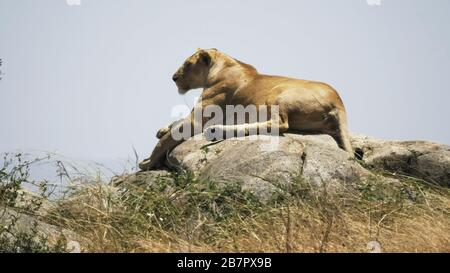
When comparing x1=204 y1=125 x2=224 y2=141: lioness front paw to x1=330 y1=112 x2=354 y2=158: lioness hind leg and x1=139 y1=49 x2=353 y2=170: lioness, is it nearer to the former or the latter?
x1=139 y1=49 x2=353 y2=170: lioness

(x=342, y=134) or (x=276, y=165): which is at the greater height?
(x=342, y=134)

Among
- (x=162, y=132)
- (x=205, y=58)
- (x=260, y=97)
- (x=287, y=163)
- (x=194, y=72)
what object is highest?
(x=205, y=58)

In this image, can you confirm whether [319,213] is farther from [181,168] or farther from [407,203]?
[181,168]

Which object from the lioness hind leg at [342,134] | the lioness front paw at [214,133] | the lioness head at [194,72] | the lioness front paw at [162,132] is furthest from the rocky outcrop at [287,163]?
the lioness head at [194,72]

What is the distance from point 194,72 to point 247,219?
19.8ft

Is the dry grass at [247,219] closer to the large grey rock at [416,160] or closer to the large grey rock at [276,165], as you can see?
the large grey rock at [276,165]

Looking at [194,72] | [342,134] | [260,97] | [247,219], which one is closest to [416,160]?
[342,134]

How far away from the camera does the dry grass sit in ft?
23.4

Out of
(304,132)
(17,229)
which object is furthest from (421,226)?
(17,229)

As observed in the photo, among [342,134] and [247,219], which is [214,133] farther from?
[247,219]

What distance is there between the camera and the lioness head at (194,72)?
13211 millimetres

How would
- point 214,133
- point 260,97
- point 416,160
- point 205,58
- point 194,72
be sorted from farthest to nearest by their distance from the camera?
point 194,72, point 205,58, point 416,160, point 260,97, point 214,133

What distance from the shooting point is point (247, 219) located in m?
7.85
